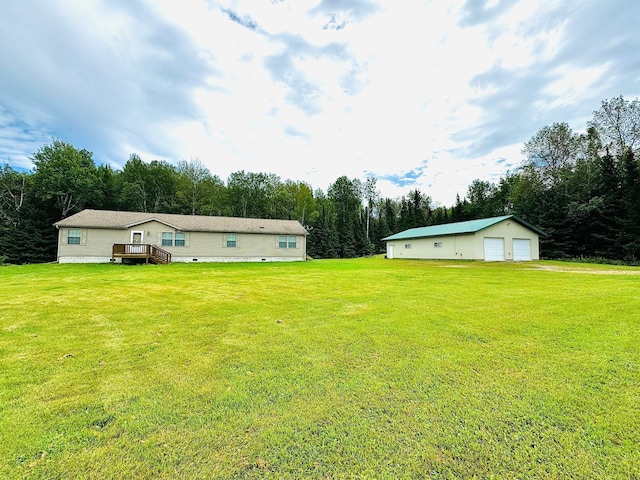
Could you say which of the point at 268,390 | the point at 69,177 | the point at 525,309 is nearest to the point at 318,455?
the point at 268,390

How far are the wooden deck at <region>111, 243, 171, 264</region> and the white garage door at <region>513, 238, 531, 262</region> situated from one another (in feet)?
93.0

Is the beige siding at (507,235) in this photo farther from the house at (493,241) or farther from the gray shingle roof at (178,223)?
the gray shingle roof at (178,223)

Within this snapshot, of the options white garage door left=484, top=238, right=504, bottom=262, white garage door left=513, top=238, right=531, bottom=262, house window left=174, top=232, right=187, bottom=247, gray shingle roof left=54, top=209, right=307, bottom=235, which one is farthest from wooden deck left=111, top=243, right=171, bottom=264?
white garage door left=513, top=238, right=531, bottom=262

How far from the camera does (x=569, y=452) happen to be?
1977 millimetres

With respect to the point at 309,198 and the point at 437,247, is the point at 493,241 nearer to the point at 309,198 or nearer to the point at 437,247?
the point at 437,247

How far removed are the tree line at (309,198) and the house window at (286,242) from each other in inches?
563

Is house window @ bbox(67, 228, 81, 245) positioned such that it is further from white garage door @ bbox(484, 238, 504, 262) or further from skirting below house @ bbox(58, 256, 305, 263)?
white garage door @ bbox(484, 238, 504, 262)

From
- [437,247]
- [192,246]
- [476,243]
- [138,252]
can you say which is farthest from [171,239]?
[476,243]

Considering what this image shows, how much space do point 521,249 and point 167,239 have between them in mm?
29515

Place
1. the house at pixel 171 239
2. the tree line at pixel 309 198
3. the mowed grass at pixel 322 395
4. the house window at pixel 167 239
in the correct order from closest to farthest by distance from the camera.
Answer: the mowed grass at pixel 322 395
the house at pixel 171 239
the house window at pixel 167 239
the tree line at pixel 309 198

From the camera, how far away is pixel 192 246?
21.7 metres

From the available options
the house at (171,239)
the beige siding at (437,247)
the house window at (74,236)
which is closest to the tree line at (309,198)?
the house window at (74,236)

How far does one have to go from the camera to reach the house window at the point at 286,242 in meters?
24.4

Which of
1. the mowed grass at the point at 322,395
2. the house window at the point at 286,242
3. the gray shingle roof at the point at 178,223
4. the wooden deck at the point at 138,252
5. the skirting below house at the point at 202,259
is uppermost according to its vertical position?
the gray shingle roof at the point at 178,223
